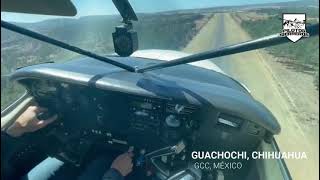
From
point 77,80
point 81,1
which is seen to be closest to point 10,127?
point 77,80

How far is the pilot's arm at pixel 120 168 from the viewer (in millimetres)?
2330

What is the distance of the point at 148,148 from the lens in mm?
2615

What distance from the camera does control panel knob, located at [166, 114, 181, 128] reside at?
8.29ft

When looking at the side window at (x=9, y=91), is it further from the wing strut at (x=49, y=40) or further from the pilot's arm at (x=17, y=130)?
the wing strut at (x=49, y=40)

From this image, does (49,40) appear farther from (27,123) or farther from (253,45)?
(253,45)

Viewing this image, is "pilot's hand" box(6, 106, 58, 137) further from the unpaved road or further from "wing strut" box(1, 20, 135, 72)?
the unpaved road

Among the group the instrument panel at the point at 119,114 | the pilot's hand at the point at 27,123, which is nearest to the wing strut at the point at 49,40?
the instrument panel at the point at 119,114

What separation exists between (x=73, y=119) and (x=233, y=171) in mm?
946

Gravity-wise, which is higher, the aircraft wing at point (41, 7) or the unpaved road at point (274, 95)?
the aircraft wing at point (41, 7)

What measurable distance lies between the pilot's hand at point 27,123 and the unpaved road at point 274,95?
1435mm

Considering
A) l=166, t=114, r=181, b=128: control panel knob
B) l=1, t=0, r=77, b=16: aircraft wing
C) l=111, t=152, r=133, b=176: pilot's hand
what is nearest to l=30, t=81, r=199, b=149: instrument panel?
l=166, t=114, r=181, b=128: control panel knob

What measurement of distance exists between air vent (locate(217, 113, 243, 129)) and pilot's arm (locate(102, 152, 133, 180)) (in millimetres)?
516

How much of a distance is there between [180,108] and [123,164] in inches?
16.4

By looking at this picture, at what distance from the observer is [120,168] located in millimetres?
2414
